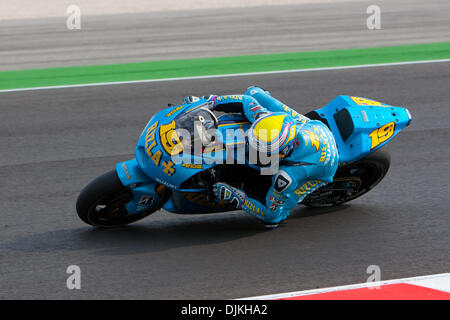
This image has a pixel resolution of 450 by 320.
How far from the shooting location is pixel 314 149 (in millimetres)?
5824

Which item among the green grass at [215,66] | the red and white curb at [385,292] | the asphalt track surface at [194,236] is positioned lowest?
the red and white curb at [385,292]

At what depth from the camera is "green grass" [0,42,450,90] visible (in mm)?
13266

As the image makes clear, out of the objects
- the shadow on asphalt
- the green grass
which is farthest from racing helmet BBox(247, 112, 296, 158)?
the green grass

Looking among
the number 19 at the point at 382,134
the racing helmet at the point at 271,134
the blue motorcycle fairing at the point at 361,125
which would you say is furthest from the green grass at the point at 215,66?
the racing helmet at the point at 271,134

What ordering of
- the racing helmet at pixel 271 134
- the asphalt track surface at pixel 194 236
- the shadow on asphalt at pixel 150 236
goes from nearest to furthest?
the asphalt track surface at pixel 194 236
the racing helmet at pixel 271 134
the shadow on asphalt at pixel 150 236

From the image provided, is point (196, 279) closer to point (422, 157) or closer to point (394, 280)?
point (394, 280)

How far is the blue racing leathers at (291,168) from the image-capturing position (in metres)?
5.79

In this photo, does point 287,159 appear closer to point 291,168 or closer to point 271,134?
point 291,168

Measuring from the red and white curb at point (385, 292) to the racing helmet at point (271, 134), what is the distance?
3.62ft

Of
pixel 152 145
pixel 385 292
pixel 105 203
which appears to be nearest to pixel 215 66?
pixel 105 203

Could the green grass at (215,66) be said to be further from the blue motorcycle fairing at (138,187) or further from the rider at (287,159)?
the rider at (287,159)

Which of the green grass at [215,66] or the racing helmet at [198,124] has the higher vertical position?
the green grass at [215,66]

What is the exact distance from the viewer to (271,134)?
5.42 metres
